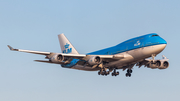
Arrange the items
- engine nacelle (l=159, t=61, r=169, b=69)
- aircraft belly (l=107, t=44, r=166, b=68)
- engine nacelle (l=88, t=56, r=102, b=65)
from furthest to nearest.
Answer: engine nacelle (l=159, t=61, r=169, b=69)
engine nacelle (l=88, t=56, r=102, b=65)
aircraft belly (l=107, t=44, r=166, b=68)

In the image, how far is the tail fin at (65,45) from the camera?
231 feet

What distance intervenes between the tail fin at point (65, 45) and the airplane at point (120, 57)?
14.5 feet

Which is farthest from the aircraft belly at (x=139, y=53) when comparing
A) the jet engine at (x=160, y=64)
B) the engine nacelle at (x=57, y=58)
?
the engine nacelle at (x=57, y=58)

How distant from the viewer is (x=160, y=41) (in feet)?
186

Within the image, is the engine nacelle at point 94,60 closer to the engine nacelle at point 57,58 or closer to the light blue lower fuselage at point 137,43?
the light blue lower fuselage at point 137,43

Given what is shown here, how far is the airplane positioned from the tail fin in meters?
4.43

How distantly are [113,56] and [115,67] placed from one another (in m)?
5.93

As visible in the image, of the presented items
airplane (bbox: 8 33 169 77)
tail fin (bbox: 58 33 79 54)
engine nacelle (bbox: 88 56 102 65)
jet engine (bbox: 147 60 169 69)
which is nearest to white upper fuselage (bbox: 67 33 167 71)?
airplane (bbox: 8 33 169 77)

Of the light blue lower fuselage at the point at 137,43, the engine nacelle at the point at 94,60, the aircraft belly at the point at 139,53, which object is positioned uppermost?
the light blue lower fuselage at the point at 137,43

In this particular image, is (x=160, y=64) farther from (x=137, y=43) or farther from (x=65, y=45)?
(x=65, y=45)

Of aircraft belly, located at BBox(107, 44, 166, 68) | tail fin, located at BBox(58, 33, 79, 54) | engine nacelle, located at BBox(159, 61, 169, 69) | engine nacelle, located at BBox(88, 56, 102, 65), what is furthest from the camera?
tail fin, located at BBox(58, 33, 79, 54)

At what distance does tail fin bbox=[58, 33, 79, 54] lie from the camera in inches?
2772

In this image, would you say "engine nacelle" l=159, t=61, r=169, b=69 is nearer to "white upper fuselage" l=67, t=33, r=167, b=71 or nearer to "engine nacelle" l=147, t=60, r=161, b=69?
"engine nacelle" l=147, t=60, r=161, b=69

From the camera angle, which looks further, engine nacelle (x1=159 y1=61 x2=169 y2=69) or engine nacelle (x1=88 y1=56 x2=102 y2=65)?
engine nacelle (x1=159 y1=61 x2=169 y2=69)
